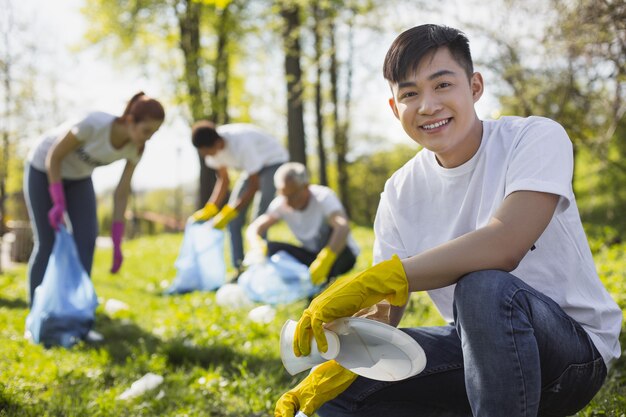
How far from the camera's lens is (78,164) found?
12.1 ft

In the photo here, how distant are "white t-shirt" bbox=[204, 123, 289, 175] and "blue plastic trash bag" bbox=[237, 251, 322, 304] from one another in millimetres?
1362

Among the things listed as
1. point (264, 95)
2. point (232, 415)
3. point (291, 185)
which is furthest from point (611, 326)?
point (264, 95)

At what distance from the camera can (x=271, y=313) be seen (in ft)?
12.3

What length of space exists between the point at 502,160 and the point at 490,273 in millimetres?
400

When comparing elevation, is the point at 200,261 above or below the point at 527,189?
below

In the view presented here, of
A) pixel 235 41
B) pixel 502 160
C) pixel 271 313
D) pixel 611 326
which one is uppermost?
pixel 235 41

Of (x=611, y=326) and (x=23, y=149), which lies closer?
(x=611, y=326)

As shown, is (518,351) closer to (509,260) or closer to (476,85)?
(509,260)

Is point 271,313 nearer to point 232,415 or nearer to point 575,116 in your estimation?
point 232,415

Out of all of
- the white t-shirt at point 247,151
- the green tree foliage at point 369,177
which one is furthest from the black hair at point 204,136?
the green tree foliage at point 369,177

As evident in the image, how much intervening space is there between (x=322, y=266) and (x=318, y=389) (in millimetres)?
2510

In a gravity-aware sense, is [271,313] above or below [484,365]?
below

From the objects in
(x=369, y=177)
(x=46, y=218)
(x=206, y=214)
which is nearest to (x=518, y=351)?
(x=46, y=218)

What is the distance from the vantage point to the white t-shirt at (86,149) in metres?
3.54
